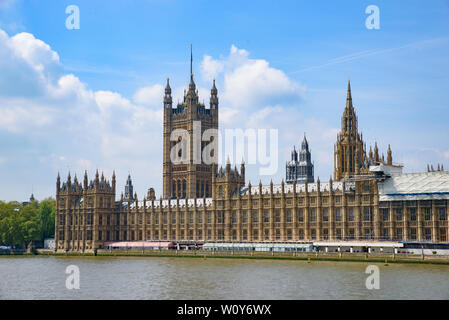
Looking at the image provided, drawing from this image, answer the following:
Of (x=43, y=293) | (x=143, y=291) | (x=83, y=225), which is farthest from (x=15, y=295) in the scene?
(x=83, y=225)

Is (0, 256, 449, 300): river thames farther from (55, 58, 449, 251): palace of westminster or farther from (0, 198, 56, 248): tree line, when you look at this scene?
(0, 198, 56, 248): tree line

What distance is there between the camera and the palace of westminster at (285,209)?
131875mm

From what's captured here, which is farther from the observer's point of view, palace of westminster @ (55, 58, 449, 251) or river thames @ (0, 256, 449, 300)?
palace of westminster @ (55, 58, 449, 251)

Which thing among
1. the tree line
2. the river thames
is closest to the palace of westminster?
the tree line

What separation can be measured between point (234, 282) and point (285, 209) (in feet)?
227

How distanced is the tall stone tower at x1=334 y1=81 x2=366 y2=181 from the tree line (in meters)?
86.7

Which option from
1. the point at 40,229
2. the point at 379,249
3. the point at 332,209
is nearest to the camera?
the point at 379,249

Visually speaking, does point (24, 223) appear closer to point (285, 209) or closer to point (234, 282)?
point (285, 209)

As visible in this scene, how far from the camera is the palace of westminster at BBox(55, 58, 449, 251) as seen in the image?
131875mm

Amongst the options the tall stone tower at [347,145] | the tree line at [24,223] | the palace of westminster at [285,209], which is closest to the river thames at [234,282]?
the palace of westminster at [285,209]

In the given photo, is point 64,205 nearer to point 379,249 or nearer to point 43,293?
point 379,249
